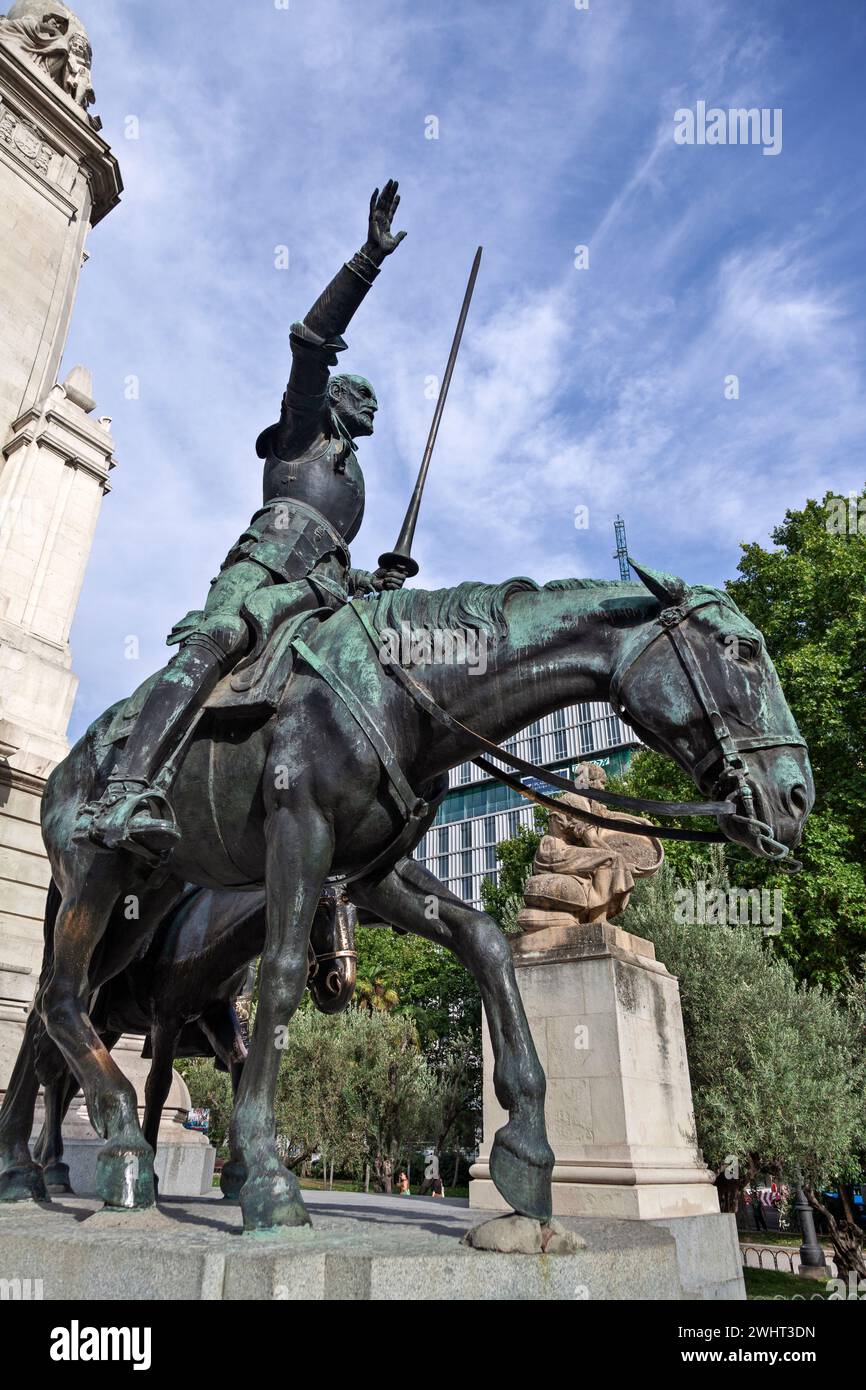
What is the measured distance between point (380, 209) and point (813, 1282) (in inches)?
688

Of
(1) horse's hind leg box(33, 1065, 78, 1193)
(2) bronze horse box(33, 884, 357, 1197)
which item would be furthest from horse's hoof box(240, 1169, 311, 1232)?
(1) horse's hind leg box(33, 1065, 78, 1193)

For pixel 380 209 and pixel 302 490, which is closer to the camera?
pixel 380 209

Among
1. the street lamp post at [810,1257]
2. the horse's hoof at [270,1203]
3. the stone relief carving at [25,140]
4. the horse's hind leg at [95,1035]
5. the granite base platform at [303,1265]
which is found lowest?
the street lamp post at [810,1257]

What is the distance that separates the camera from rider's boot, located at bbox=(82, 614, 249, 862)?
3719 mm

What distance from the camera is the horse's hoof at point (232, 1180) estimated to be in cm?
461

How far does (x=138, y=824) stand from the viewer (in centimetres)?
366

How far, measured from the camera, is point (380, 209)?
4402mm

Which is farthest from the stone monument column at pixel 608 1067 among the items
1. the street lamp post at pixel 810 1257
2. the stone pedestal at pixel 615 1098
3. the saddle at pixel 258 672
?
the street lamp post at pixel 810 1257

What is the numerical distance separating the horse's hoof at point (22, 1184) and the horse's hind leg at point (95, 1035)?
758mm

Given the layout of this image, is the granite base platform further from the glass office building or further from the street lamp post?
the glass office building

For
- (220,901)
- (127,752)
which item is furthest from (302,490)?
(220,901)

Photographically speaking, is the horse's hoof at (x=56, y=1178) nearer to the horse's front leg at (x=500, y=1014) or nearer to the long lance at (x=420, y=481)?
the horse's front leg at (x=500, y=1014)
